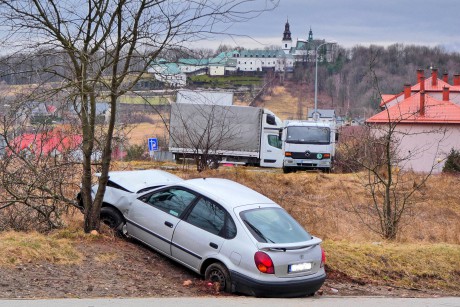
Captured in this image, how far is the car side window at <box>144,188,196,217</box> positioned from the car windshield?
108 centimetres

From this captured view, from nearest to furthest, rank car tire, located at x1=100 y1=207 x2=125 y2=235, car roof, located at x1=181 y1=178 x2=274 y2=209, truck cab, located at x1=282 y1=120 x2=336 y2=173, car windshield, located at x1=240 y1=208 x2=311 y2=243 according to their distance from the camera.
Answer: car windshield, located at x1=240 y1=208 x2=311 y2=243
car roof, located at x1=181 y1=178 x2=274 y2=209
car tire, located at x1=100 y1=207 x2=125 y2=235
truck cab, located at x1=282 y1=120 x2=336 y2=173

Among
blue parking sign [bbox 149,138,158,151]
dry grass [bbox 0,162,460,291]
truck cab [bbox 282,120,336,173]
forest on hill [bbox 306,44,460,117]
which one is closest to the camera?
dry grass [bbox 0,162,460,291]

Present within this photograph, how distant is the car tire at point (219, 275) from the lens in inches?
374

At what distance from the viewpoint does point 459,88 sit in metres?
64.8

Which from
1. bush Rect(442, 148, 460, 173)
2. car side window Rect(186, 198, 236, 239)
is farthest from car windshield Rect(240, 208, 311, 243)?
bush Rect(442, 148, 460, 173)

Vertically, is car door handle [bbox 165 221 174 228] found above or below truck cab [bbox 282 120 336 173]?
below

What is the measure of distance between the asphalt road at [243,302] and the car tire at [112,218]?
10.7ft

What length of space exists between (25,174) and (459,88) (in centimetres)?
5845

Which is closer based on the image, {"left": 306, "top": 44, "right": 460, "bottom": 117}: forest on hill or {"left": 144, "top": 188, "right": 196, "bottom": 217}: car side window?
{"left": 144, "top": 188, "right": 196, "bottom": 217}: car side window

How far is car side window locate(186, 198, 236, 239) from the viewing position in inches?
387

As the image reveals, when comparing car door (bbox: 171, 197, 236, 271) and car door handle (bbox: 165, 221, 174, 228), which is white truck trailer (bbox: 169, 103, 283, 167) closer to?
car door handle (bbox: 165, 221, 174, 228)

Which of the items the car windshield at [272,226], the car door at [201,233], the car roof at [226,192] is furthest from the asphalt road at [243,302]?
the car roof at [226,192]

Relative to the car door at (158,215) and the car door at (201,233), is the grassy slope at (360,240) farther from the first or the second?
the car door at (201,233)

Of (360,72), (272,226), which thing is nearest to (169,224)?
(272,226)
